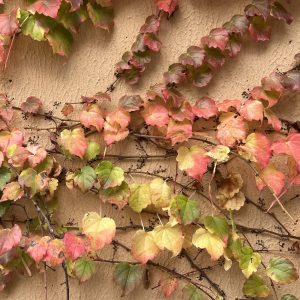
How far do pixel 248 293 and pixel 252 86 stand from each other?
741mm

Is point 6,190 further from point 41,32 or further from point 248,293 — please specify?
point 248,293

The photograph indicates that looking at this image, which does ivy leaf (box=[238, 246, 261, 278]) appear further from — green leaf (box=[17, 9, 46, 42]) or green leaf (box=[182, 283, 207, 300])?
green leaf (box=[17, 9, 46, 42])

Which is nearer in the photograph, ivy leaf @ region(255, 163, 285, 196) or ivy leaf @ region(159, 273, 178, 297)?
ivy leaf @ region(255, 163, 285, 196)

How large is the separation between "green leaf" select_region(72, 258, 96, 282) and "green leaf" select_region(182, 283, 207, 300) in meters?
0.35

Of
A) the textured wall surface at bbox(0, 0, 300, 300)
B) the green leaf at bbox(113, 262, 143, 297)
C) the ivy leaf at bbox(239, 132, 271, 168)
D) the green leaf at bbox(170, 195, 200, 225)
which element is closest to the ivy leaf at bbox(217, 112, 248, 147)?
the ivy leaf at bbox(239, 132, 271, 168)

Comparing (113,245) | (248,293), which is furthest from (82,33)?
(248,293)

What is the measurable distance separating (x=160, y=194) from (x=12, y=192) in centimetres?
52

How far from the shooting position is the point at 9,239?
164 cm

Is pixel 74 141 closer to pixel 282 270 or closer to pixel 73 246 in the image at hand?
pixel 73 246

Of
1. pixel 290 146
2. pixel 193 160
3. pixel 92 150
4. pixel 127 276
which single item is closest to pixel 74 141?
pixel 92 150

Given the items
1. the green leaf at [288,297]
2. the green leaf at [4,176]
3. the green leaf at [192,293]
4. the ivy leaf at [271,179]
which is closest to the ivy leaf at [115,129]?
the green leaf at [4,176]

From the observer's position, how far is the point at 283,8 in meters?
1.68

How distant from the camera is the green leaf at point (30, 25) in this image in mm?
1715

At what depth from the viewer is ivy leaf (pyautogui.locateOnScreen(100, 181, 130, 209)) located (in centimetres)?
172
